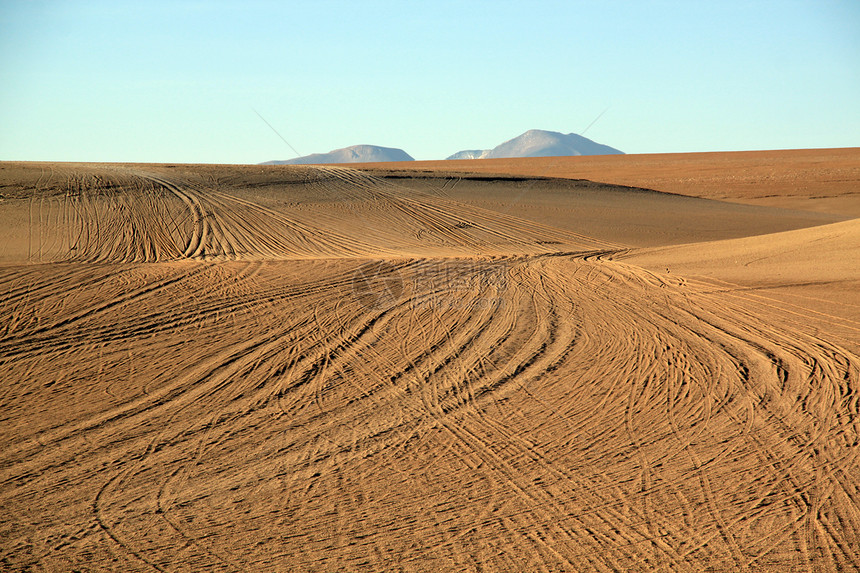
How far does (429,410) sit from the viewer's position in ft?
25.6

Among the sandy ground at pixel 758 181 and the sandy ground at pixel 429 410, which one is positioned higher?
the sandy ground at pixel 758 181

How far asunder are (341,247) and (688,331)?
11114mm

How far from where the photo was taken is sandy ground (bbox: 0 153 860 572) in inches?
206

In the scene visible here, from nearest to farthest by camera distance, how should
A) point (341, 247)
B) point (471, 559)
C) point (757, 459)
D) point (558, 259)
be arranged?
point (471, 559), point (757, 459), point (558, 259), point (341, 247)

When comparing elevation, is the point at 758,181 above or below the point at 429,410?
above

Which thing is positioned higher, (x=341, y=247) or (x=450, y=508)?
(x=341, y=247)

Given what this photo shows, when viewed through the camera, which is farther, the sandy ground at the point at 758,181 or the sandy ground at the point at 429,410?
the sandy ground at the point at 758,181

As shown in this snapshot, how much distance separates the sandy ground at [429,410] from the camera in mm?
5223

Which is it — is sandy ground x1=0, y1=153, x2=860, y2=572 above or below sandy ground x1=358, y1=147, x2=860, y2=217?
below

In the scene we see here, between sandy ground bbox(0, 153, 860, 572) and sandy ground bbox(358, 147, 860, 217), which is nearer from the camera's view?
sandy ground bbox(0, 153, 860, 572)

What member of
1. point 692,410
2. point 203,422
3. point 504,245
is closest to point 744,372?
point 692,410

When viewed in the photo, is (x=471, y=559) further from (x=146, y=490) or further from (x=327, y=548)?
(x=146, y=490)

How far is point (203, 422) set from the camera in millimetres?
7465

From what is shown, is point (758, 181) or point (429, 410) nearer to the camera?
point (429, 410)
